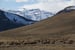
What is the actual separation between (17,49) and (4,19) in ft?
251

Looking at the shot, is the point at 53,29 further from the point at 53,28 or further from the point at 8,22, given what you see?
the point at 8,22

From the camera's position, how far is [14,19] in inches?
4953

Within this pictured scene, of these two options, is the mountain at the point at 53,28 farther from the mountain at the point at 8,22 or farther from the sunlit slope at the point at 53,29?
the mountain at the point at 8,22

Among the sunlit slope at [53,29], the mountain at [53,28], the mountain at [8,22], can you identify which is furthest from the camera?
the mountain at [8,22]

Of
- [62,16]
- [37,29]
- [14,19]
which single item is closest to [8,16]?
[14,19]

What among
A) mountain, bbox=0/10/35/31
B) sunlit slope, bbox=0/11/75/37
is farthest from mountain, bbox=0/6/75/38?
mountain, bbox=0/10/35/31

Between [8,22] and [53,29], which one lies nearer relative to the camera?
[53,29]

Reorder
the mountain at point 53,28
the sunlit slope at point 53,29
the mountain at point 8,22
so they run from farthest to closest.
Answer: the mountain at point 8,22 < the sunlit slope at point 53,29 < the mountain at point 53,28

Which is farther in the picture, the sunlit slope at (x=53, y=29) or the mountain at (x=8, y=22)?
the mountain at (x=8, y=22)

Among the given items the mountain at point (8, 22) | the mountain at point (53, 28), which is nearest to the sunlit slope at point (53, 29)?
the mountain at point (53, 28)

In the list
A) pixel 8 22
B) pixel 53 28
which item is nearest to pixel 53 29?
pixel 53 28

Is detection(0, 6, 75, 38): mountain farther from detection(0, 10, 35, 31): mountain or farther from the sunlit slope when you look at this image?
detection(0, 10, 35, 31): mountain

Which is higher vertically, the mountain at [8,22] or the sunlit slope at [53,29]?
the sunlit slope at [53,29]

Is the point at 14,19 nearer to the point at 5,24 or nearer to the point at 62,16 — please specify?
the point at 5,24
